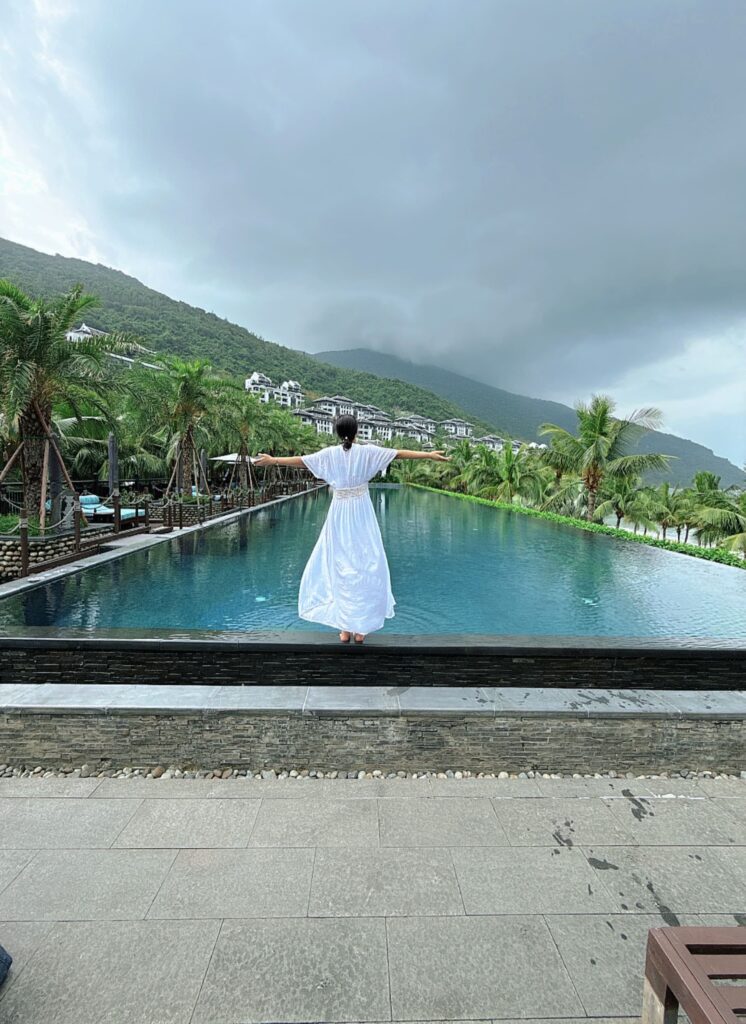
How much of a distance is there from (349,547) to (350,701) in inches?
39.3

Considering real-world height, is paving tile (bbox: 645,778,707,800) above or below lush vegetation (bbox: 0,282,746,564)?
below

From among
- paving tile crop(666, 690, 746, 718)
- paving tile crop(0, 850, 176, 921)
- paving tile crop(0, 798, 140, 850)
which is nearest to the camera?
paving tile crop(0, 850, 176, 921)

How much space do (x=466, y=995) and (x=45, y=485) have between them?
37.9 ft

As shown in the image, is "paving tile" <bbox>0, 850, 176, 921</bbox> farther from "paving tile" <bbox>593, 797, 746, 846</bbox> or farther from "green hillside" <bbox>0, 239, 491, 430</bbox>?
"green hillside" <bbox>0, 239, 491, 430</bbox>

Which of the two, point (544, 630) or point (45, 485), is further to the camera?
point (45, 485)

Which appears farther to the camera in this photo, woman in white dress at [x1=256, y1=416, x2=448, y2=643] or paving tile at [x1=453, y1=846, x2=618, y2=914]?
woman in white dress at [x1=256, y1=416, x2=448, y2=643]

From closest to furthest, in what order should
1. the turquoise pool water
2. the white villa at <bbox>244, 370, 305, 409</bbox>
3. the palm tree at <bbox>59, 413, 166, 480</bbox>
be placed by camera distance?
the turquoise pool water → the palm tree at <bbox>59, 413, 166, 480</bbox> → the white villa at <bbox>244, 370, 305, 409</bbox>

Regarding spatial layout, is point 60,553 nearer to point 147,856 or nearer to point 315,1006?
point 147,856

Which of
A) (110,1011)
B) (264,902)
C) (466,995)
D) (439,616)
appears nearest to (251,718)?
(264,902)

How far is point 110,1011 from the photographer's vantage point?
1508mm

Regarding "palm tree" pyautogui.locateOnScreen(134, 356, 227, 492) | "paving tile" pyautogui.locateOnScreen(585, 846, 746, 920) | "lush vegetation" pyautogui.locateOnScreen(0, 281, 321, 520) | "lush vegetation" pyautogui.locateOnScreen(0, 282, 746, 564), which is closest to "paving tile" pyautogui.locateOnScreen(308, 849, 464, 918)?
"paving tile" pyautogui.locateOnScreen(585, 846, 746, 920)

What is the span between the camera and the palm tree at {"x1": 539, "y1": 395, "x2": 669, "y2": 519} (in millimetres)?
19438

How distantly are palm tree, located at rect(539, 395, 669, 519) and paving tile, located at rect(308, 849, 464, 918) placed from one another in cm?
1945

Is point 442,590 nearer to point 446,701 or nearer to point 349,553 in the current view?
point 349,553
